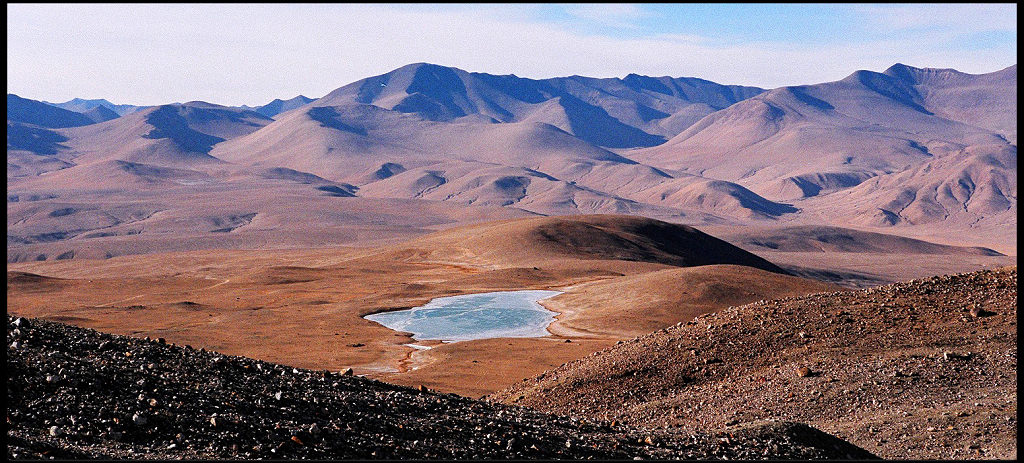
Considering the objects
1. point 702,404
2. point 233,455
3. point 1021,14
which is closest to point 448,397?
point 233,455

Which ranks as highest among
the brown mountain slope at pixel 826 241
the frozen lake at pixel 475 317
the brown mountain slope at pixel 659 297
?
the brown mountain slope at pixel 659 297

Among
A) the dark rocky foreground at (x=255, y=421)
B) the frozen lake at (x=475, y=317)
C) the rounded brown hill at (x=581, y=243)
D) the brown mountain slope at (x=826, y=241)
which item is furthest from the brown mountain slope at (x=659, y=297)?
the brown mountain slope at (x=826, y=241)

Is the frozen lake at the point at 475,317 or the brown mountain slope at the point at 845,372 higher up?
the brown mountain slope at the point at 845,372

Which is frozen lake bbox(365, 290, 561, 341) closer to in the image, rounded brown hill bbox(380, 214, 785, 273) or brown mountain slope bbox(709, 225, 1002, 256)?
rounded brown hill bbox(380, 214, 785, 273)

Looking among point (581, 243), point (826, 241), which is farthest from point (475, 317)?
point (826, 241)

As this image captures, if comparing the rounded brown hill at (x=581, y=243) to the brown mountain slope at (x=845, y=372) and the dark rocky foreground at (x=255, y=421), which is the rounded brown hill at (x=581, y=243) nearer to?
the brown mountain slope at (x=845, y=372)

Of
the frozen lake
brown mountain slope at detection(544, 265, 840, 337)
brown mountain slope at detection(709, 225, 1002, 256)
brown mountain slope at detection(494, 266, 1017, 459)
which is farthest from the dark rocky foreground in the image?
brown mountain slope at detection(709, 225, 1002, 256)

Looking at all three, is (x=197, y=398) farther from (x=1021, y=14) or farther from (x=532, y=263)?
(x=532, y=263)
